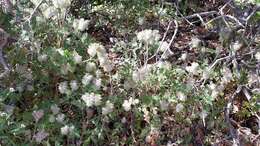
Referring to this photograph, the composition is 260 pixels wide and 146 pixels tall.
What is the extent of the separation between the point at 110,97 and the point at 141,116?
230 millimetres

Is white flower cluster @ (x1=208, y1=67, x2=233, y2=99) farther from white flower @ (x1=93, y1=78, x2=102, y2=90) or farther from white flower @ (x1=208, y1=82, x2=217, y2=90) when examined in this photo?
white flower @ (x1=93, y1=78, x2=102, y2=90)

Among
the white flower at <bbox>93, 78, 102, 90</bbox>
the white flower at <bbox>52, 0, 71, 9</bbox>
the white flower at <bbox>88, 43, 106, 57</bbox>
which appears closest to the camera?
the white flower at <bbox>93, 78, 102, 90</bbox>

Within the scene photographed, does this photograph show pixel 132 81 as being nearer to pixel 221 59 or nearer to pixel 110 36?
pixel 221 59

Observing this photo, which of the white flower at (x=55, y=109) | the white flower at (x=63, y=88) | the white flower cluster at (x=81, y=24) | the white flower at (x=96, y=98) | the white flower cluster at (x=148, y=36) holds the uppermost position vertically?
the white flower cluster at (x=81, y=24)

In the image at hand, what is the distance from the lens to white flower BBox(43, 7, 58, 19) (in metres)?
3.29

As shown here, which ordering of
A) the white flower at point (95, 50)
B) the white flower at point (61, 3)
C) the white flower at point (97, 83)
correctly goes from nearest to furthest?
1. the white flower at point (97, 83)
2. the white flower at point (95, 50)
3. the white flower at point (61, 3)

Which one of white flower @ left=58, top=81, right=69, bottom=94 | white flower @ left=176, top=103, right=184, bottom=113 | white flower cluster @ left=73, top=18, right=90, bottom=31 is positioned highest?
white flower cluster @ left=73, top=18, right=90, bottom=31

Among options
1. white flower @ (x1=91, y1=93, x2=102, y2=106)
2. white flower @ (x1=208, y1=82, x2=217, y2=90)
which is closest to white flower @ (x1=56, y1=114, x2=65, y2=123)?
white flower @ (x1=91, y1=93, x2=102, y2=106)

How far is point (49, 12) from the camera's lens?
129 inches

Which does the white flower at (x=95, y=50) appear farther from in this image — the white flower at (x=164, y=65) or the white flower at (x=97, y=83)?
the white flower at (x=164, y=65)

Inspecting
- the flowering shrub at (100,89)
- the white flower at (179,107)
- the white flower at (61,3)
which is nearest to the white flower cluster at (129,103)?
the flowering shrub at (100,89)

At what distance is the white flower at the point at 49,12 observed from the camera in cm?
329

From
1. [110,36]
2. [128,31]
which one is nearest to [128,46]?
[128,31]

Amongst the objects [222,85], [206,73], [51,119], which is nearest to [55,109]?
[51,119]
